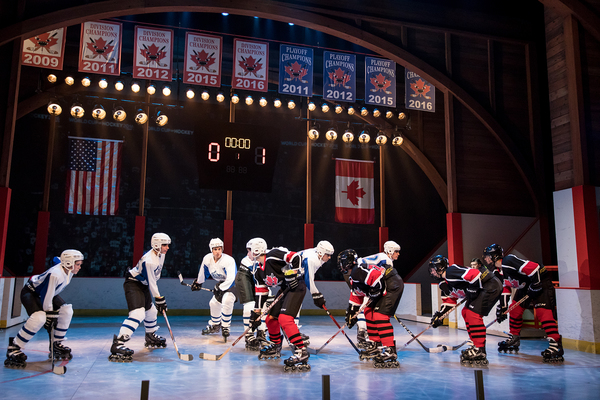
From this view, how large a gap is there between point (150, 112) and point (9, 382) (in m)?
10.4

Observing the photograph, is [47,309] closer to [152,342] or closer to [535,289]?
[152,342]

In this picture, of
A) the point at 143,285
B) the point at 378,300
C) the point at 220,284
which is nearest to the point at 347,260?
the point at 378,300

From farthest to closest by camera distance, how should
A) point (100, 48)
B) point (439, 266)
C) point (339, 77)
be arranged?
point (339, 77) → point (100, 48) → point (439, 266)

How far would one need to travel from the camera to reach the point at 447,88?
1076 cm

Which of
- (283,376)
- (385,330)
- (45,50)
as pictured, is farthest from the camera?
(45,50)

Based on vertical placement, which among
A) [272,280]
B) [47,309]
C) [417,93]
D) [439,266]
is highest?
[417,93]

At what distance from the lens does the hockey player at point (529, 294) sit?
662 centimetres

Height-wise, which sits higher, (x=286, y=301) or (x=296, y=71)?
(x=296, y=71)

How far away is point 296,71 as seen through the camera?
1130 cm

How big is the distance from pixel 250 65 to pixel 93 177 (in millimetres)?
5477

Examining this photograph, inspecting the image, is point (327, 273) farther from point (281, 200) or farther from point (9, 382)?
point (9, 382)

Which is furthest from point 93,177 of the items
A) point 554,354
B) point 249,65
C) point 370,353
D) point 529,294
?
point 554,354

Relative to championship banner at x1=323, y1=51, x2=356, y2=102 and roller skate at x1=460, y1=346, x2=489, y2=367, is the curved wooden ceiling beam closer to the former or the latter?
championship banner at x1=323, y1=51, x2=356, y2=102

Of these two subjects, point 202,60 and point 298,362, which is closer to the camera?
point 298,362
